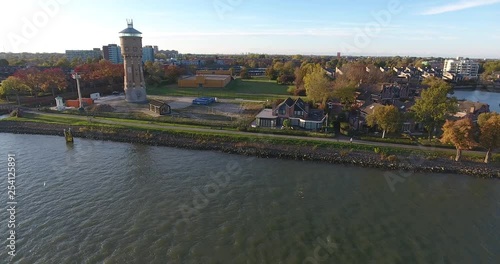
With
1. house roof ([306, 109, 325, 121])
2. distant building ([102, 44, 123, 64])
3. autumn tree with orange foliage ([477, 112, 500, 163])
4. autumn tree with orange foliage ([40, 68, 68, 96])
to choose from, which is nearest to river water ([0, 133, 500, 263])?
autumn tree with orange foliage ([477, 112, 500, 163])

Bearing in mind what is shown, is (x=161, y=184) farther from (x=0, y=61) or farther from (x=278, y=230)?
(x=0, y=61)

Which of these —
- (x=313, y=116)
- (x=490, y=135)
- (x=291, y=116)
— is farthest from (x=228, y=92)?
(x=490, y=135)

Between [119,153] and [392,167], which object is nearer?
[392,167]

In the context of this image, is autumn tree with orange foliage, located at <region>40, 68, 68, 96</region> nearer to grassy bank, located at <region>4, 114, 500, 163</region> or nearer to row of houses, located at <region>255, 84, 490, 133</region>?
grassy bank, located at <region>4, 114, 500, 163</region>

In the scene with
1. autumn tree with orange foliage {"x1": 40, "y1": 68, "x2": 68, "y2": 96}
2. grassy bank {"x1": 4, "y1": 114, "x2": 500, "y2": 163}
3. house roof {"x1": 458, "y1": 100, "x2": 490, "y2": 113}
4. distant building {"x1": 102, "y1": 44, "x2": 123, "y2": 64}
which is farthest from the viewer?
distant building {"x1": 102, "y1": 44, "x2": 123, "y2": 64}

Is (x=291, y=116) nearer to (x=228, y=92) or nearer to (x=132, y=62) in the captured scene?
(x=132, y=62)

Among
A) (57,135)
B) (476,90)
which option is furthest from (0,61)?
(476,90)

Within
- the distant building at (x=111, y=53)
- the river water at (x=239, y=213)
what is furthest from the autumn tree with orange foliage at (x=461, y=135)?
the distant building at (x=111, y=53)
